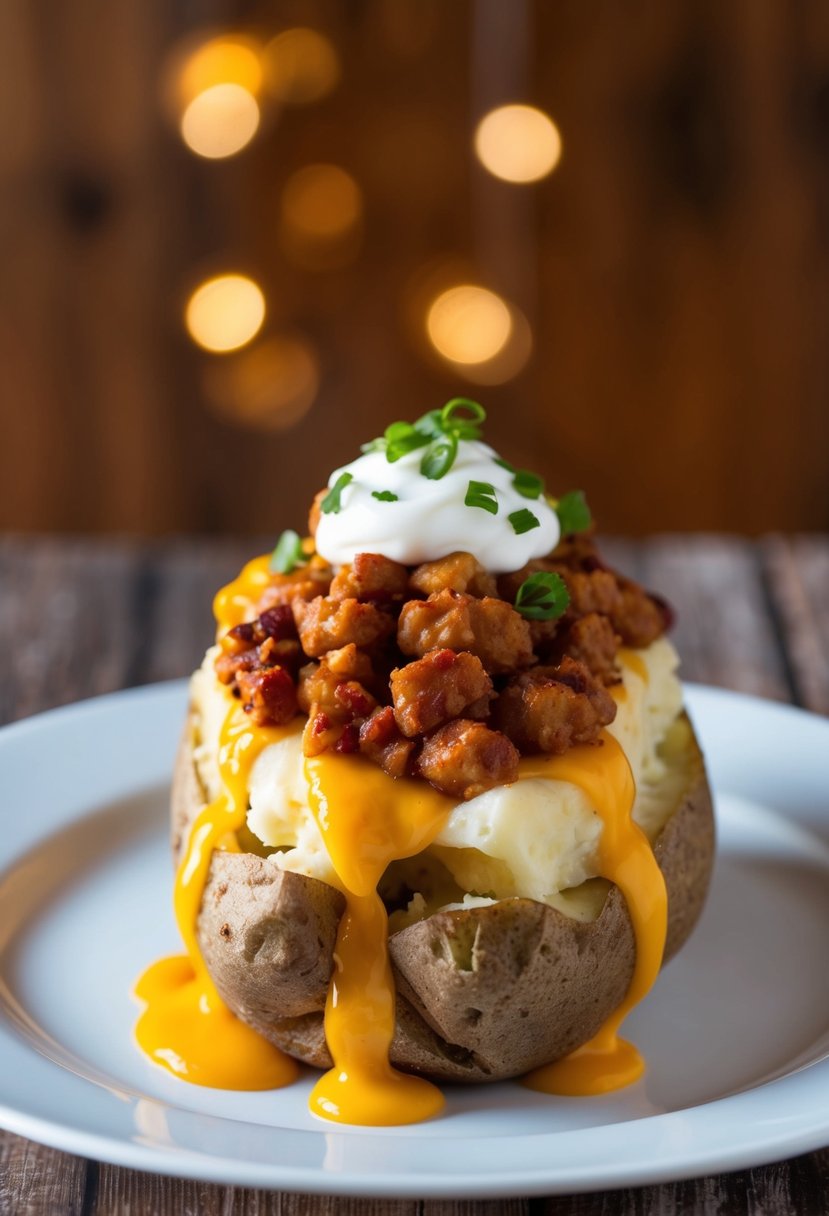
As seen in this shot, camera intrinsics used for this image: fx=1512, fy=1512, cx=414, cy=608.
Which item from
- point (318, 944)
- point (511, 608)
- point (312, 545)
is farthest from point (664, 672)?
point (318, 944)

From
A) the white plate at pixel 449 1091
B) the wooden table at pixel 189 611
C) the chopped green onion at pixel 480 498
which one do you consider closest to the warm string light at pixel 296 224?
the wooden table at pixel 189 611

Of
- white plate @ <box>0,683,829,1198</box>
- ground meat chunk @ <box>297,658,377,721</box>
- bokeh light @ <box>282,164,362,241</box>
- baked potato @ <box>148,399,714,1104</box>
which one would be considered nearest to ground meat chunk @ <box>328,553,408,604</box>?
baked potato @ <box>148,399,714,1104</box>

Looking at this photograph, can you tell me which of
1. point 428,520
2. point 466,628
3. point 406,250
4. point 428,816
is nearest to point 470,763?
point 428,816

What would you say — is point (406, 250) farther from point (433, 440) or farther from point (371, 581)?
point (371, 581)

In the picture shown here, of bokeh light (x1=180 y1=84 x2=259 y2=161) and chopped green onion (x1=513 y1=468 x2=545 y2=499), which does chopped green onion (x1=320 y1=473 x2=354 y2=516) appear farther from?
bokeh light (x1=180 y1=84 x2=259 y2=161)

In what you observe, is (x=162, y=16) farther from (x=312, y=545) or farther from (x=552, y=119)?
(x=312, y=545)
